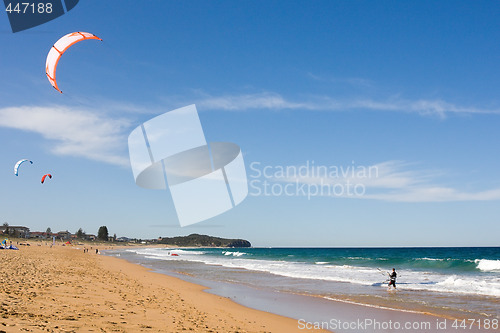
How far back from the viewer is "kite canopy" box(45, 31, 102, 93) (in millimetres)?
15719

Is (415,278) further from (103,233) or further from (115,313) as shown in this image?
(103,233)

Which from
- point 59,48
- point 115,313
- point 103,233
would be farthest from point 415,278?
point 103,233

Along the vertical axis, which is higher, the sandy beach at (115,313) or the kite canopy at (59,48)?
the kite canopy at (59,48)

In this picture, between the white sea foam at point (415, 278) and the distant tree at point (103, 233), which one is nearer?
the white sea foam at point (415, 278)

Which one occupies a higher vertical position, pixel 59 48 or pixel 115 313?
pixel 59 48

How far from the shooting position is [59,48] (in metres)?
15.8

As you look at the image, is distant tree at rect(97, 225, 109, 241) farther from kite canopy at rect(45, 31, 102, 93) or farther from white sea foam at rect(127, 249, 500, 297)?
kite canopy at rect(45, 31, 102, 93)

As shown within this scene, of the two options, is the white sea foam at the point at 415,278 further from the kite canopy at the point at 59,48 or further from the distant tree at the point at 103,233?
the distant tree at the point at 103,233

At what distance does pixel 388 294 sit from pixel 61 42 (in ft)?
57.1

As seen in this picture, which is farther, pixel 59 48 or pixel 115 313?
pixel 59 48

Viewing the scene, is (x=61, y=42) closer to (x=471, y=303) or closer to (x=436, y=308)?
(x=436, y=308)

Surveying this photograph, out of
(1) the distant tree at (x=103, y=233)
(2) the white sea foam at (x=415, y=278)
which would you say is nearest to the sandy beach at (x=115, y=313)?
(2) the white sea foam at (x=415, y=278)

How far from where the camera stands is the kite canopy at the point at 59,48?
15719 millimetres

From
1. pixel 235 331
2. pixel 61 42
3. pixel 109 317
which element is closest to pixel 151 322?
pixel 109 317
